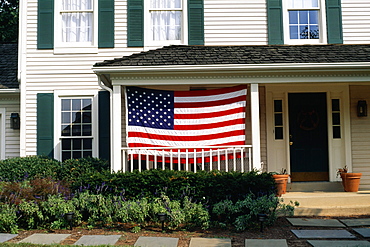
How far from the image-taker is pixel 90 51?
32.8 ft

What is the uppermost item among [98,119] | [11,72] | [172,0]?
[172,0]

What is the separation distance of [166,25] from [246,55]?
8.34 ft

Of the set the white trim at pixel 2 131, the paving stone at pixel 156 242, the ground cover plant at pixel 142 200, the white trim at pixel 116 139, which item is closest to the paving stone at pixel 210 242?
the paving stone at pixel 156 242

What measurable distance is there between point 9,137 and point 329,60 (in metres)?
8.38

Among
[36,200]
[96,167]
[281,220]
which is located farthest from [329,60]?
[36,200]

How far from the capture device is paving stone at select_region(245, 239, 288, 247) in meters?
5.95

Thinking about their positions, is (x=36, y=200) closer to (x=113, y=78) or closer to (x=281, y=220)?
(x=113, y=78)

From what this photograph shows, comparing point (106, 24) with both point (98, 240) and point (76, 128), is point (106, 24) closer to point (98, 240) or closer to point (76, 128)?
point (76, 128)

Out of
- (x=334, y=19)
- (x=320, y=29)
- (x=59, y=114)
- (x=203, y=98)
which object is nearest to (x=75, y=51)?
(x=59, y=114)

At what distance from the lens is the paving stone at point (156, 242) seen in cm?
596

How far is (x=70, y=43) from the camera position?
1011 cm

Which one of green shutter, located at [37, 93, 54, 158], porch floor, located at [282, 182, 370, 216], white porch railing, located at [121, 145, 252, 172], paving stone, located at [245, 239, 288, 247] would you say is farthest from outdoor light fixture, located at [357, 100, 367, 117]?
green shutter, located at [37, 93, 54, 158]

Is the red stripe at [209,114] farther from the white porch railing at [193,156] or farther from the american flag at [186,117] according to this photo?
the white porch railing at [193,156]

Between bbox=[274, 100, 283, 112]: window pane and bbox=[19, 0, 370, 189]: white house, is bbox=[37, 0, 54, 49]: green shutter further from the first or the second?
bbox=[274, 100, 283, 112]: window pane
